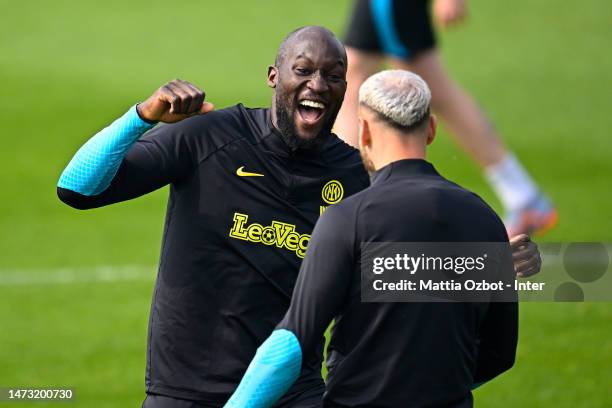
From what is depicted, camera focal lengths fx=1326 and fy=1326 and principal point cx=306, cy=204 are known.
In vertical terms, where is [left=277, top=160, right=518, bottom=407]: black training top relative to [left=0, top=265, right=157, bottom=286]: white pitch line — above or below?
above

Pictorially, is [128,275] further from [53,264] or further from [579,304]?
[579,304]

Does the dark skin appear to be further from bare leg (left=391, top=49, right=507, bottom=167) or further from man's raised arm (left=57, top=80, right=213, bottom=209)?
bare leg (left=391, top=49, right=507, bottom=167)

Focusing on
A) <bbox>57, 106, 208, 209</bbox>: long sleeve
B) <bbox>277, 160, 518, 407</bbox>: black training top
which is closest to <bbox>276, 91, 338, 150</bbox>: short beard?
<bbox>57, 106, 208, 209</bbox>: long sleeve

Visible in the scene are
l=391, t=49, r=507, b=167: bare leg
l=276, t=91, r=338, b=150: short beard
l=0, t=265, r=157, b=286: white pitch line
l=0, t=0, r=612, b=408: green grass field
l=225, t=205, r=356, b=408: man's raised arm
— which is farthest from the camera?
l=0, t=265, r=157, b=286: white pitch line

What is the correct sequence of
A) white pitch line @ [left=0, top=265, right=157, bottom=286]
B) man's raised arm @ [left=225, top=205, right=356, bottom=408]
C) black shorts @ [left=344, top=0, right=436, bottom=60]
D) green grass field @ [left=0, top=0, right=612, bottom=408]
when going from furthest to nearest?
1. white pitch line @ [left=0, top=265, right=157, bottom=286]
2. black shorts @ [left=344, top=0, right=436, bottom=60]
3. green grass field @ [left=0, top=0, right=612, bottom=408]
4. man's raised arm @ [left=225, top=205, right=356, bottom=408]

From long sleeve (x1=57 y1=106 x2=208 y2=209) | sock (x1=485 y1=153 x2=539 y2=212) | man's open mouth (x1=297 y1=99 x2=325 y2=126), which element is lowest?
sock (x1=485 y1=153 x2=539 y2=212)

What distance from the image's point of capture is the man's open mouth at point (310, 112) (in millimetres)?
5738

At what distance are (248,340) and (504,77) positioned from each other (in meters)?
17.3

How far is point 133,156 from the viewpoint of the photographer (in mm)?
5605

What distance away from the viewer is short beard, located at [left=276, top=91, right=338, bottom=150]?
5.80 metres

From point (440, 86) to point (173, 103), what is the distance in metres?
7.00

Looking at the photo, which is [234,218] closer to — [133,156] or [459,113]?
[133,156]

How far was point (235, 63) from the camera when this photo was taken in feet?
74.6

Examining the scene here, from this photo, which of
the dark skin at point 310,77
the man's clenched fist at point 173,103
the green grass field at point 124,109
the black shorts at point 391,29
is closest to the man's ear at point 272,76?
the dark skin at point 310,77
